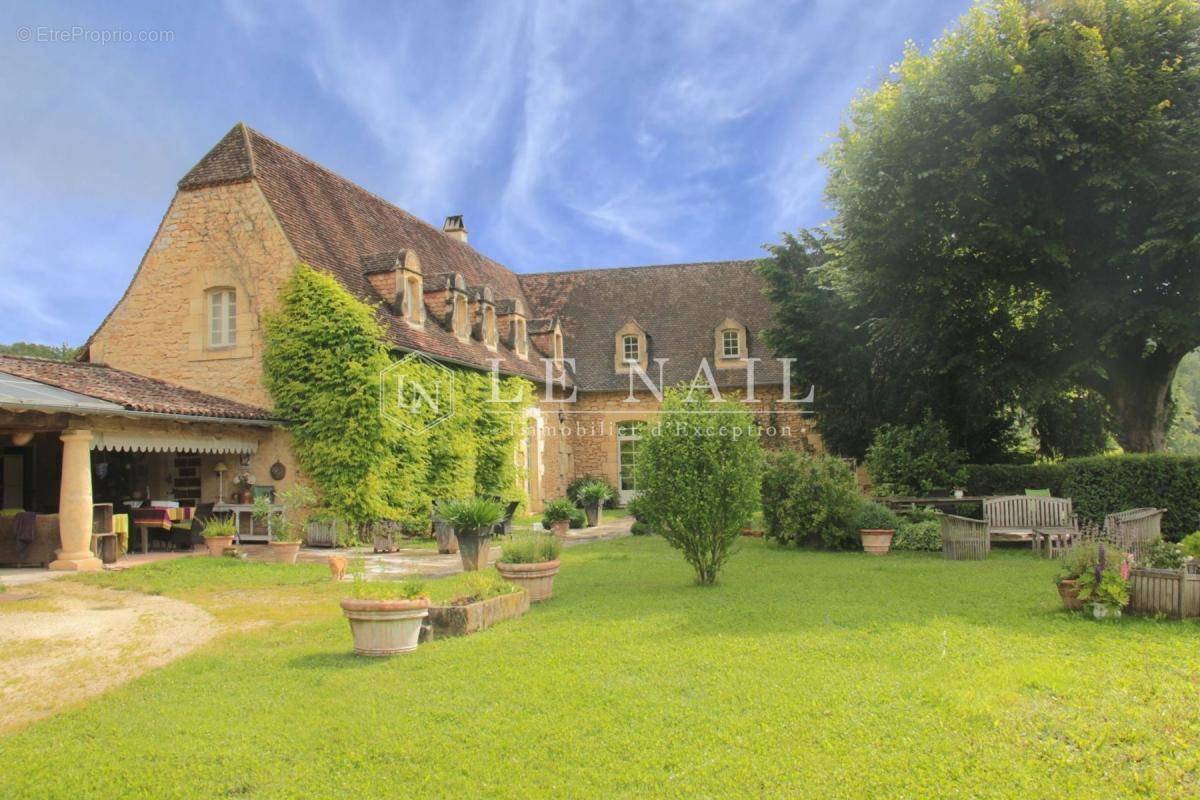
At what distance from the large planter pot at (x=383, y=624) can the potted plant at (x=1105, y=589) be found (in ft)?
18.5

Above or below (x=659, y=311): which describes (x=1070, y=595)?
below

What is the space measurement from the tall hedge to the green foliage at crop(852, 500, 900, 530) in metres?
2.76

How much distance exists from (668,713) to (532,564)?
388 centimetres

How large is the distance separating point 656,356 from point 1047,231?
1266cm

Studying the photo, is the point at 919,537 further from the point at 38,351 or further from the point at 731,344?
the point at 38,351

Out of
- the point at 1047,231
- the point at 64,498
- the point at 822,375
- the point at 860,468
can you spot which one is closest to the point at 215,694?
the point at 64,498

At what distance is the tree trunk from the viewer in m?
15.3

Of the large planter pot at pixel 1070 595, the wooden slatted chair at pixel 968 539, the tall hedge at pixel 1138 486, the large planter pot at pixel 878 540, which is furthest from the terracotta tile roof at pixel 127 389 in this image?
the tall hedge at pixel 1138 486

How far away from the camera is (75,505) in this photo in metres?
11.4

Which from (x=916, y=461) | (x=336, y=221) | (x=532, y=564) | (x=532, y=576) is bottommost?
(x=532, y=576)

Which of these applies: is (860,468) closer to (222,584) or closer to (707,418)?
(707,418)

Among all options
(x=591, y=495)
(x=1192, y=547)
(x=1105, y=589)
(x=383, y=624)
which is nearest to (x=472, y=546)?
(x=383, y=624)

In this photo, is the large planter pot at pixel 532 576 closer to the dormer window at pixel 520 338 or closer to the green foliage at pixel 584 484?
the green foliage at pixel 584 484

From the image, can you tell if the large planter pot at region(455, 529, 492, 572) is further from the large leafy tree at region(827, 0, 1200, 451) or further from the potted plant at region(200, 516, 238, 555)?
the large leafy tree at region(827, 0, 1200, 451)
